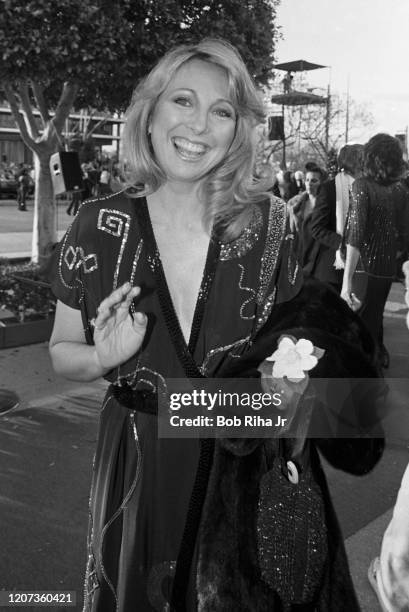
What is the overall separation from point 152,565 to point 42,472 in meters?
2.35

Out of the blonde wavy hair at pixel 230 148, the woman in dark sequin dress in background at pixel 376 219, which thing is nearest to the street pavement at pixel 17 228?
the woman in dark sequin dress in background at pixel 376 219

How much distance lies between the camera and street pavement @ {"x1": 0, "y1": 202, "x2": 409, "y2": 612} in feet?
9.86

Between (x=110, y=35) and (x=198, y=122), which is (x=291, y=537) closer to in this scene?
(x=198, y=122)

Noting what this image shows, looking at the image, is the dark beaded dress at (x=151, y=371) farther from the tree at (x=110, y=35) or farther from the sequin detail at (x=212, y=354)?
the tree at (x=110, y=35)

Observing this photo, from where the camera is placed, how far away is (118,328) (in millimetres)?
1667

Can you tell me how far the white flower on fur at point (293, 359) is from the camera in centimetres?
158

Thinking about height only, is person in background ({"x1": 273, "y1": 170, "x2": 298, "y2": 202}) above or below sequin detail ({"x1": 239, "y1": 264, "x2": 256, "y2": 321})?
above

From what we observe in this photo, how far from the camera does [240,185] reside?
1.98 m

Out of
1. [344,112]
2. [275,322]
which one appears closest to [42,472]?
[275,322]

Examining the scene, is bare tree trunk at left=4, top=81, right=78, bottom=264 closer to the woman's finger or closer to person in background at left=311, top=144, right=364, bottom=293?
person in background at left=311, top=144, right=364, bottom=293

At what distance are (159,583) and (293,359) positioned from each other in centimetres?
68

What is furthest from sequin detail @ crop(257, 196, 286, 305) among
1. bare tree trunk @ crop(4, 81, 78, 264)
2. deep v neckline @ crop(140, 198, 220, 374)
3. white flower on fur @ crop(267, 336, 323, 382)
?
bare tree trunk @ crop(4, 81, 78, 264)

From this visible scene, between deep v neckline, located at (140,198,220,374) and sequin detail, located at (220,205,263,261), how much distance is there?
0.02m

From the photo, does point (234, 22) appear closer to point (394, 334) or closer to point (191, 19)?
point (191, 19)
